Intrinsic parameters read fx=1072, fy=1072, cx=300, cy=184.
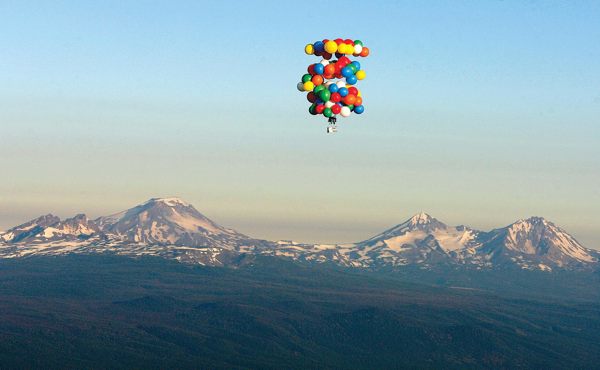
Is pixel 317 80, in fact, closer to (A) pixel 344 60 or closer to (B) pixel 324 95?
(B) pixel 324 95

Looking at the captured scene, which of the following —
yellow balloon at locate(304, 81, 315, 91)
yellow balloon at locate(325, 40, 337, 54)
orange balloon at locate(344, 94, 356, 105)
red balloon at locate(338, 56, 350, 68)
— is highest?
yellow balloon at locate(325, 40, 337, 54)

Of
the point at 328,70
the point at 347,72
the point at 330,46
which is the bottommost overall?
the point at 328,70

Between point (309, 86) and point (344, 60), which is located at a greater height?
point (344, 60)

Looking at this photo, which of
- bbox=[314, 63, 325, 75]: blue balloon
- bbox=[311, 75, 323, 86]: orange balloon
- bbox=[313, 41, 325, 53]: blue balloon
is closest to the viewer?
bbox=[313, 41, 325, 53]: blue balloon

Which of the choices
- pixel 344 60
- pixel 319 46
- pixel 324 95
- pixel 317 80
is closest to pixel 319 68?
pixel 317 80

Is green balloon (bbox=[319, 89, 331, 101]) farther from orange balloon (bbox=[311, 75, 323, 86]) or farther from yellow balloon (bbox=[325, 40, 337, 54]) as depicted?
yellow balloon (bbox=[325, 40, 337, 54])

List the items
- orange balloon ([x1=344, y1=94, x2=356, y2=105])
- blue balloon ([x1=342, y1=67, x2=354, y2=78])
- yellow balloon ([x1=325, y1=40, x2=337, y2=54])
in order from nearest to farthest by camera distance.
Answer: yellow balloon ([x1=325, y1=40, x2=337, y2=54]) < orange balloon ([x1=344, y1=94, x2=356, y2=105]) < blue balloon ([x1=342, y1=67, x2=354, y2=78])

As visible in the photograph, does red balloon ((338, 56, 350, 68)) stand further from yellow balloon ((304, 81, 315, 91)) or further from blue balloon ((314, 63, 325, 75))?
yellow balloon ((304, 81, 315, 91))

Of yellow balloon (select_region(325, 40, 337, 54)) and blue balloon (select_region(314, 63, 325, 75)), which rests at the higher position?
yellow balloon (select_region(325, 40, 337, 54))

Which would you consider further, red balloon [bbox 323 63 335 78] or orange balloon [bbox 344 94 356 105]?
red balloon [bbox 323 63 335 78]
